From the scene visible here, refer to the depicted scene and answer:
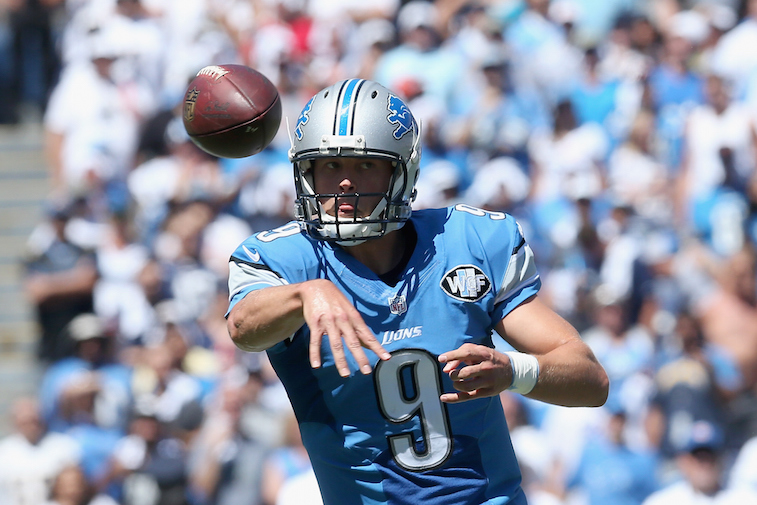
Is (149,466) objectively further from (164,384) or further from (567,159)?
(567,159)

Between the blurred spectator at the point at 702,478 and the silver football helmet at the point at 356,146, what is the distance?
3.35 metres

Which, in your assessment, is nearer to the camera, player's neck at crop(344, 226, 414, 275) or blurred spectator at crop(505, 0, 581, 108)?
player's neck at crop(344, 226, 414, 275)

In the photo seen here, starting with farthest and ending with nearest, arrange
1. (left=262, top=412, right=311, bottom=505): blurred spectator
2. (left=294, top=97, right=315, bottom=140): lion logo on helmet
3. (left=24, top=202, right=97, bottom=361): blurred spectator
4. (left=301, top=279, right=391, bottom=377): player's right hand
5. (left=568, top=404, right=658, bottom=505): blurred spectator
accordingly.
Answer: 1. (left=24, top=202, right=97, bottom=361): blurred spectator
2. (left=262, top=412, right=311, bottom=505): blurred spectator
3. (left=568, top=404, right=658, bottom=505): blurred spectator
4. (left=294, top=97, right=315, bottom=140): lion logo on helmet
5. (left=301, top=279, right=391, bottom=377): player's right hand

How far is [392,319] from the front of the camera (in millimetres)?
2666

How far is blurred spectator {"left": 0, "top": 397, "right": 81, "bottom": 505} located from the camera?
6113 millimetres

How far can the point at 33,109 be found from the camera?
877cm

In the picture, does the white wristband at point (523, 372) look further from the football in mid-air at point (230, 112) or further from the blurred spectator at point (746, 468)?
the blurred spectator at point (746, 468)

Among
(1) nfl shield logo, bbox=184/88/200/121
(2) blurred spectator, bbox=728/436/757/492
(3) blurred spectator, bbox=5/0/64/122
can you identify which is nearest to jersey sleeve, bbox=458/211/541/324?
(1) nfl shield logo, bbox=184/88/200/121

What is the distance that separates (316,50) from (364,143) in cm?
610

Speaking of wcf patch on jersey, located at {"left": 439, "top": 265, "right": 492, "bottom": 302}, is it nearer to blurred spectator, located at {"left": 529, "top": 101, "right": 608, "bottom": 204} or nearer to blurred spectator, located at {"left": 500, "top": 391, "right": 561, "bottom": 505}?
blurred spectator, located at {"left": 500, "top": 391, "right": 561, "bottom": 505}

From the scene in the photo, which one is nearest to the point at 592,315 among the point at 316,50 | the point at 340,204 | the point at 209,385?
the point at 209,385

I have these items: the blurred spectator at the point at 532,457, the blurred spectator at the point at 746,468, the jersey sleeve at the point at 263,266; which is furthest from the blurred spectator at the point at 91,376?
the jersey sleeve at the point at 263,266

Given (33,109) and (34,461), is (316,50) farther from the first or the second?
(34,461)

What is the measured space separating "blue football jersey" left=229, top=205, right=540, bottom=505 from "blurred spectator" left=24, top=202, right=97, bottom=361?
468 centimetres
